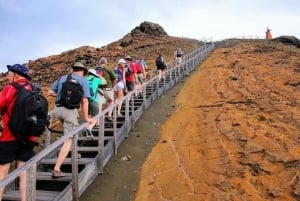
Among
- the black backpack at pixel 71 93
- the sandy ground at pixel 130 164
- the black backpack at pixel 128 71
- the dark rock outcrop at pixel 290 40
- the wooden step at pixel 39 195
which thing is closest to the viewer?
the wooden step at pixel 39 195

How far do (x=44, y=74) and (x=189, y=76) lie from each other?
11645mm

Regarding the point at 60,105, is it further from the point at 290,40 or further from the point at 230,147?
the point at 290,40

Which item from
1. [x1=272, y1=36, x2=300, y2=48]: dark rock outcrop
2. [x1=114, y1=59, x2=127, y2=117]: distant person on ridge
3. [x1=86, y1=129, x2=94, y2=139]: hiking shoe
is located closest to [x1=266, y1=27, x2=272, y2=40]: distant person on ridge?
[x1=272, y1=36, x2=300, y2=48]: dark rock outcrop

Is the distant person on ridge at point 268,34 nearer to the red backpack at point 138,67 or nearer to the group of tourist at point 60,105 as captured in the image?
the red backpack at point 138,67

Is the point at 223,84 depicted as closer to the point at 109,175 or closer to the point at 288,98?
the point at 288,98

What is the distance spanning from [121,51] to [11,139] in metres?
37.2

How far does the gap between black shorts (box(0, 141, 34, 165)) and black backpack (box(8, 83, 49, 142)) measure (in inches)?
5.0

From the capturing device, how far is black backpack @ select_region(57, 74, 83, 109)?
284 inches

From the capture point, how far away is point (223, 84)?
1903cm

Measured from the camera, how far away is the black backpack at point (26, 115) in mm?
5492

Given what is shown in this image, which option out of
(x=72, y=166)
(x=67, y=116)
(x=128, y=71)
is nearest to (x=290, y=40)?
(x=128, y=71)

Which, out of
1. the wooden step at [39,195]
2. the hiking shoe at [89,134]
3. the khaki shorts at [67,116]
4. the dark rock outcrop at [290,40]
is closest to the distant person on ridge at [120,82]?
the hiking shoe at [89,134]

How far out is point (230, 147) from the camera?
10.3m

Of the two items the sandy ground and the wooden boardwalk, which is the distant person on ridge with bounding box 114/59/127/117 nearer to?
the wooden boardwalk
